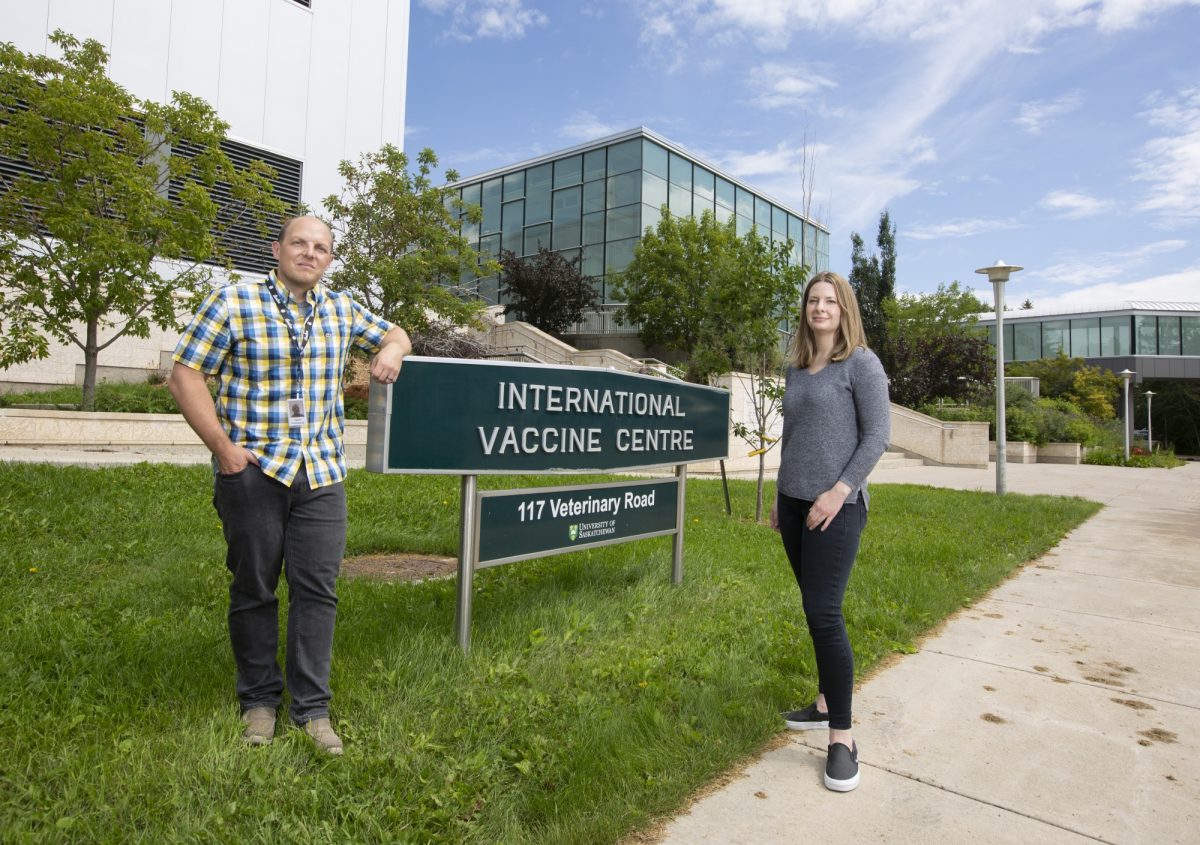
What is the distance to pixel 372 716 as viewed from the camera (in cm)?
283

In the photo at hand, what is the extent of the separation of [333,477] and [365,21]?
71.5 feet

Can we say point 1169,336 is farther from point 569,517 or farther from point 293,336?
point 293,336

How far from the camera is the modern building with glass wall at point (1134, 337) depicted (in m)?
54.0

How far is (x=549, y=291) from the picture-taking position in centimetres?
2956

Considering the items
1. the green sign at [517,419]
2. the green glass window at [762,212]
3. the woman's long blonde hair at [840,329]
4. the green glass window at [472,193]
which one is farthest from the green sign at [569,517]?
the green glass window at [472,193]

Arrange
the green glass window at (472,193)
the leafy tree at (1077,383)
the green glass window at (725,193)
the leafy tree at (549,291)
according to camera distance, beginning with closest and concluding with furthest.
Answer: the leafy tree at (549,291) → the green glass window at (725,193) → the green glass window at (472,193) → the leafy tree at (1077,383)

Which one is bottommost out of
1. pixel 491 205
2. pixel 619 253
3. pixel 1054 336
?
pixel 619 253

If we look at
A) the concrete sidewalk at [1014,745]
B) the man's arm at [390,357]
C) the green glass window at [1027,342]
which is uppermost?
the green glass window at [1027,342]

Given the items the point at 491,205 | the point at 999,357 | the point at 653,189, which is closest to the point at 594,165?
the point at 653,189

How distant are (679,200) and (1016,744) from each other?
33426mm

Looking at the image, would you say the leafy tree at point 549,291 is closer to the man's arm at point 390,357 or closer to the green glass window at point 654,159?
the green glass window at point 654,159

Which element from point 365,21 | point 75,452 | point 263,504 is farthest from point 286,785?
point 365,21

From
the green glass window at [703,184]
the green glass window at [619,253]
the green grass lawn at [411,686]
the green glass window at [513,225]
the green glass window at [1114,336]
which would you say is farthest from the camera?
the green glass window at [1114,336]

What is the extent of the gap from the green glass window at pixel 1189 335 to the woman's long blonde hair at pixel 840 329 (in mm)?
65252
